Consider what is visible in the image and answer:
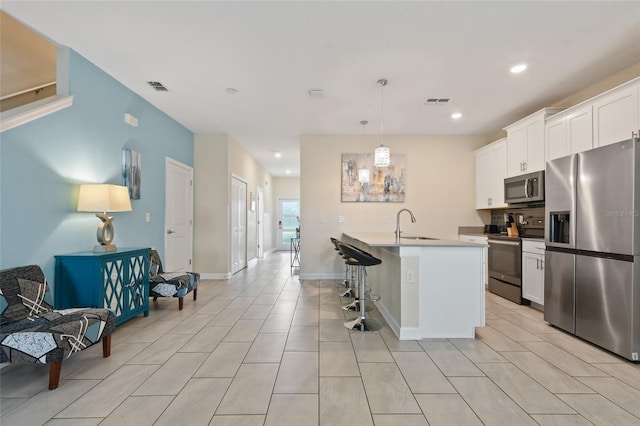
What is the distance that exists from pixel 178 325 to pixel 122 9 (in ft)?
9.34

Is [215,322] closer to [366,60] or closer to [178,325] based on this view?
[178,325]

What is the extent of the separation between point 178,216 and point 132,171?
1.40m

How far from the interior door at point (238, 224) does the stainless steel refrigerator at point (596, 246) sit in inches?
195

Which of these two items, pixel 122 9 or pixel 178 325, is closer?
pixel 122 9

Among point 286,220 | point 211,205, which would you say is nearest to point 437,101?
point 211,205

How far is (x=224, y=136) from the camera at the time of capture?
220 inches

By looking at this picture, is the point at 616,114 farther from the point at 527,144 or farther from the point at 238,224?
the point at 238,224

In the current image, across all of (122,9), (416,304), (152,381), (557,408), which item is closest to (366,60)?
(122,9)

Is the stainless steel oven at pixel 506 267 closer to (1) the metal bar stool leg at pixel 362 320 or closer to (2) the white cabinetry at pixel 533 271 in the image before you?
(2) the white cabinetry at pixel 533 271

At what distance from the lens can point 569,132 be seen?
3.41 meters

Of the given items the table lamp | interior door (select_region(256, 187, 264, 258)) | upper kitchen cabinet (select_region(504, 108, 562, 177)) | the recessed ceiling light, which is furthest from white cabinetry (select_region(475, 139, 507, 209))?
interior door (select_region(256, 187, 264, 258))

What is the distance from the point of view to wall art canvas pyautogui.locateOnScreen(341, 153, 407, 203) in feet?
18.2

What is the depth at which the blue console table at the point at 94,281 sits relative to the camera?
2.62 m

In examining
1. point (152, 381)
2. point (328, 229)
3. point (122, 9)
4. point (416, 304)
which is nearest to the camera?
point (152, 381)
